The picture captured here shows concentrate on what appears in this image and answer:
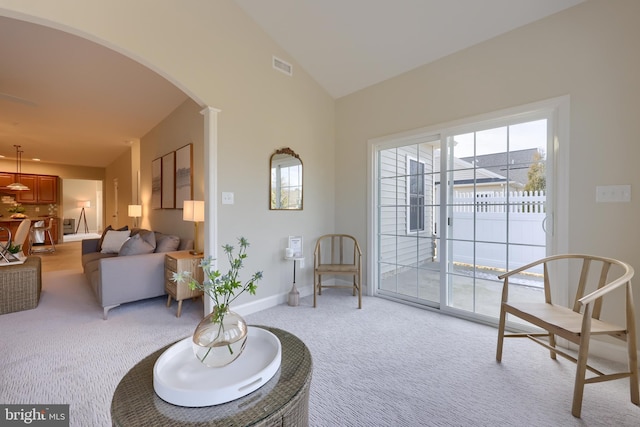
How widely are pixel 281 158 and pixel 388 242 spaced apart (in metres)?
1.82

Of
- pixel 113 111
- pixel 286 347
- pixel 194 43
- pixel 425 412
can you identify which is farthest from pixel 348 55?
pixel 113 111

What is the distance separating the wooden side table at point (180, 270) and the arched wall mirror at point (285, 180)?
1.10m

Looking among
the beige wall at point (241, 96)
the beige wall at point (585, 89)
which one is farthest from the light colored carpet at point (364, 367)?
the beige wall at point (585, 89)

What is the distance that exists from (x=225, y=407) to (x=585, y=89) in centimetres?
329

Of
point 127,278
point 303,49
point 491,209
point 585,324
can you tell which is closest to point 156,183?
point 127,278

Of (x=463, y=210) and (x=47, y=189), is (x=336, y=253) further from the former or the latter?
(x=47, y=189)

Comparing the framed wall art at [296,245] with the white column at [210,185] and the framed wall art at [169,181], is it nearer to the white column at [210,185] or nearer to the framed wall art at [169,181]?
the white column at [210,185]

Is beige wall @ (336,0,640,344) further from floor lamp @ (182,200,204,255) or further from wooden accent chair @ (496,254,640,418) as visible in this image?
floor lamp @ (182,200,204,255)

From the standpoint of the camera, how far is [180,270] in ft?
9.85

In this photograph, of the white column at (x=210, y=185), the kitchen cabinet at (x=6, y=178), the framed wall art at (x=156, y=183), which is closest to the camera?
the white column at (x=210, y=185)

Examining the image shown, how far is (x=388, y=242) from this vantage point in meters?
3.73

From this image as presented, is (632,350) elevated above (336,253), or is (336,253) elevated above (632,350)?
(336,253)

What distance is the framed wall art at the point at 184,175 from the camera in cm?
397

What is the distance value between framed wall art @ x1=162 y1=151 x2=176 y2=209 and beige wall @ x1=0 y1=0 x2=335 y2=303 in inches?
38.4
